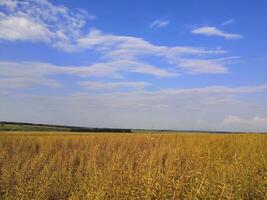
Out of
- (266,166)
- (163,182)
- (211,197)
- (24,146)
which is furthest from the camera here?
(24,146)

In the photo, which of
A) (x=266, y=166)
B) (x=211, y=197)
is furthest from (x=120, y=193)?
(x=266, y=166)

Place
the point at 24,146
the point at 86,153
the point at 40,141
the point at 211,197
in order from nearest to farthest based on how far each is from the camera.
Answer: the point at 211,197 → the point at 86,153 → the point at 24,146 → the point at 40,141

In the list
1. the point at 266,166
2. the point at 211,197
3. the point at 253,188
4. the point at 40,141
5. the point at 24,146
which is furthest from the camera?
the point at 40,141

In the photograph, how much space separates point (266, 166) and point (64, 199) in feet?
16.0

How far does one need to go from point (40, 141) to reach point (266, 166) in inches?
635

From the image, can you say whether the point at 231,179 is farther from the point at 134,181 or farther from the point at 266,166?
the point at 266,166

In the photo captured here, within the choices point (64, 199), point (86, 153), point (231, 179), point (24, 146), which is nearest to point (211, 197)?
point (231, 179)

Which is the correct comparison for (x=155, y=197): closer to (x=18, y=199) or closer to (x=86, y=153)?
(x=18, y=199)

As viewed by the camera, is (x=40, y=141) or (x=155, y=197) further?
(x=40, y=141)

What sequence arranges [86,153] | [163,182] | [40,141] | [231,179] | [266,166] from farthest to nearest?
[40,141] → [86,153] → [266,166] → [231,179] → [163,182]

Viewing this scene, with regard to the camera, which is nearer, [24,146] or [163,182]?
[163,182]

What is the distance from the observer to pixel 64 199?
27.8 feet

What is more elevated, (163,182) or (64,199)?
(163,182)

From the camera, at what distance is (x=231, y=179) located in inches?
296
